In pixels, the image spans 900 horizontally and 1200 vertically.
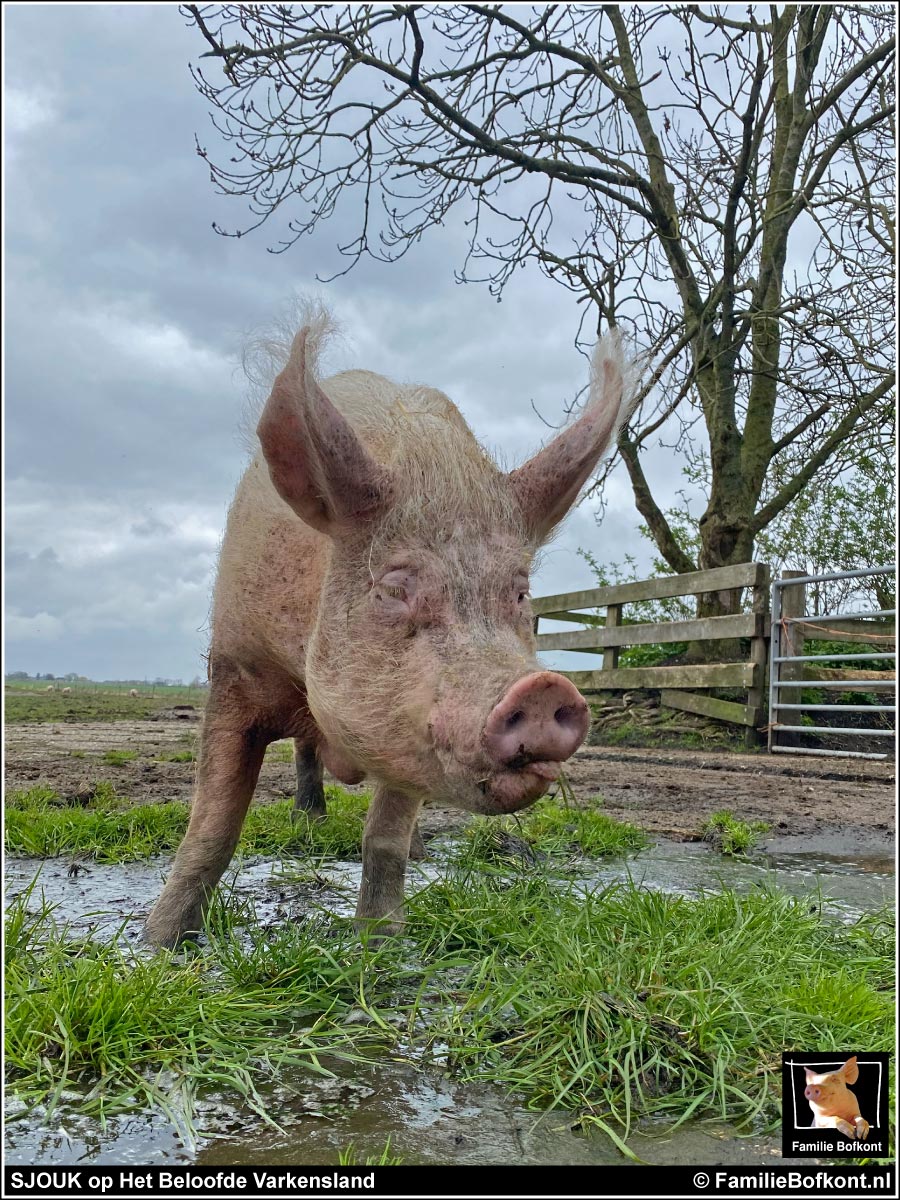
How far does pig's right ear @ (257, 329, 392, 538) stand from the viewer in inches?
109

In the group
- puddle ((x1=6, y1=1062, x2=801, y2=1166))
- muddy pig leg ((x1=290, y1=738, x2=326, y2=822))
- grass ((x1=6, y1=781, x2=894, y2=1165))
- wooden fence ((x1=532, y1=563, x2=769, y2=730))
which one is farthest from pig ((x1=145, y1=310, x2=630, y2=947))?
wooden fence ((x1=532, y1=563, x2=769, y2=730))

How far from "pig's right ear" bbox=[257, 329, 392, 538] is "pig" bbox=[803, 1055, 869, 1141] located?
1.85 metres

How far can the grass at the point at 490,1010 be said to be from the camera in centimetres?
206

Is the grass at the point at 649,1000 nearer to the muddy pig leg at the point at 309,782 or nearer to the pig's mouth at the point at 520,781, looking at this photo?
the pig's mouth at the point at 520,781

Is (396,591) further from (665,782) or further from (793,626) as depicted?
(793,626)

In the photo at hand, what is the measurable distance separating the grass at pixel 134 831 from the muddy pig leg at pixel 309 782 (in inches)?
3.9

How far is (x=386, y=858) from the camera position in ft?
10.8

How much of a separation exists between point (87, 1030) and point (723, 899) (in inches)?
81.5

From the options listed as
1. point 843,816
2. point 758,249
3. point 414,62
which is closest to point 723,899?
point 843,816

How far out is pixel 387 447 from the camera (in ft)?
10.4

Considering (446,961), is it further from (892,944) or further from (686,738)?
(686,738)

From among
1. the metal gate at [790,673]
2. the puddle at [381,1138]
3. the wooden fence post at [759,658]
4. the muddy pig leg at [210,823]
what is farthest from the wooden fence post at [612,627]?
the puddle at [381,1138]

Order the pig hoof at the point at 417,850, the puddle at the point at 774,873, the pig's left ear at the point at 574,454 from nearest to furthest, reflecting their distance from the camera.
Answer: the pig's left ear at the point at 574,454 → the puddle at the point at 774,873 → the pig hoof at the point at 417,850

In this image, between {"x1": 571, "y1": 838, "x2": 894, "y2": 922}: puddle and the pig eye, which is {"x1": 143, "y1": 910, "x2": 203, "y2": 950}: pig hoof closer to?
the pig eye
